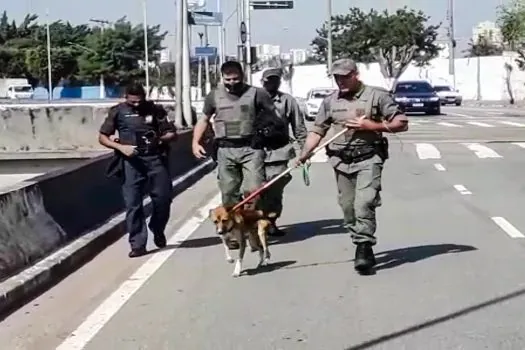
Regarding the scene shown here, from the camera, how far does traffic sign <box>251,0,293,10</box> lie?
4609 cm

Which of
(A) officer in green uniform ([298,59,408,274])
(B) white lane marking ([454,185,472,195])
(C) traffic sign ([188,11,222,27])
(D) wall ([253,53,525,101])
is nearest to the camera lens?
(A) officer in green uniform ([298,59,408,274])

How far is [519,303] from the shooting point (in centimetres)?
819

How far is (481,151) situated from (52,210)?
16908mm

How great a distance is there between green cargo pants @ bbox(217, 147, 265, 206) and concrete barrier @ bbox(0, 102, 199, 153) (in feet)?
59.0

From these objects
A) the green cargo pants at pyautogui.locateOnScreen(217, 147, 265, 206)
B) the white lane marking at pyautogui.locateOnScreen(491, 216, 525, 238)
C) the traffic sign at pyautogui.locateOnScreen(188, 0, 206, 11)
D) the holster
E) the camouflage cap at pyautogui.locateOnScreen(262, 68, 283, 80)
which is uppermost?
the traffic sign at pyautogui.locateOnScreen(188, 0, 206, 11)

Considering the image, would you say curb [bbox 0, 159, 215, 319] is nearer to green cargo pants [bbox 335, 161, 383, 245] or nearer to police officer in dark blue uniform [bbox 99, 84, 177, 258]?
police officer in dark blue uniform [bbox 99, 84, 177, 258]

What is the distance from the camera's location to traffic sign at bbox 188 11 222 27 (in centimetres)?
2906

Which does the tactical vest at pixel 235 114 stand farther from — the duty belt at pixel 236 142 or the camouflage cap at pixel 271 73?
the camouflage cap at pixel 271 73

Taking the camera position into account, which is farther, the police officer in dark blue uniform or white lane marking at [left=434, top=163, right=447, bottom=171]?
white lane marking at [left=434, top=163, right=447, bottom=171]

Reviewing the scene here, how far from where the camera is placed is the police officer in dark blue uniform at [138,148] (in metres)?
10.6

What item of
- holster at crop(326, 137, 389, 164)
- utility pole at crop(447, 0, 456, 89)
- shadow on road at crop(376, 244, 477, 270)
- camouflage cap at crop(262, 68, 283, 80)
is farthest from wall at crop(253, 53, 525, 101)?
holster at crop(326, 137, 389, 164)

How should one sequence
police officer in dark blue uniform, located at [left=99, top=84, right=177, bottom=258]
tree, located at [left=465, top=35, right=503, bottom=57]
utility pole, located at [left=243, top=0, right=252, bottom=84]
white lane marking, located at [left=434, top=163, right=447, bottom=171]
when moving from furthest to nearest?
tree, located at [left=465, top=35, right=503, bottom=57] < utility pole, located at [left=243, top=0, right=252, bottom=84] < white lane marking, located at [left=434, top=163, right=447, bottom=171] < police officer in dark blue uniform, located at [left=99, top=84, right=177, bottom=258]

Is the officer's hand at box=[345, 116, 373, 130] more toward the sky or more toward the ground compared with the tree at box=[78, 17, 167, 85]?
more toward the ground

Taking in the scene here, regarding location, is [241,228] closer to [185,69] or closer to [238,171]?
[238,171]
